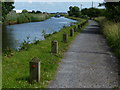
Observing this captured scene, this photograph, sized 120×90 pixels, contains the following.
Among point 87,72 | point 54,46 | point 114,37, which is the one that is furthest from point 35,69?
point 114,37

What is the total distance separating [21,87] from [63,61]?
3701mm

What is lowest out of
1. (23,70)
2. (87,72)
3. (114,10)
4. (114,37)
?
(87,72)

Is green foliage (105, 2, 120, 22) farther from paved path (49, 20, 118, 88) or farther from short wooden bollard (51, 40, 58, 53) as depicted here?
short wooden bollard (51, 40, 58, 53)

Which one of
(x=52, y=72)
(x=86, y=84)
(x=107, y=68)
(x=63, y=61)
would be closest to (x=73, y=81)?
(x=86, y=84)

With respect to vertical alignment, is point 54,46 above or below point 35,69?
above

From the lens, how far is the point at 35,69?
6.43 metres

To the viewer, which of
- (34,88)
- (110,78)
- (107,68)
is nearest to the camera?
(34,88)

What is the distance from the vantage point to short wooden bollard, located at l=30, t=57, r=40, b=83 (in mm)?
6371

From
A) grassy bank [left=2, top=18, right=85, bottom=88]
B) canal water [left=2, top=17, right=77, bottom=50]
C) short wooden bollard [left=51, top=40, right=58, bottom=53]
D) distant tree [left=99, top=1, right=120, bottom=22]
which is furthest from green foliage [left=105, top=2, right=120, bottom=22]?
grassy bank [left=2, top=18, right=85, bottom=88]

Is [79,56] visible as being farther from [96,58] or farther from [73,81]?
[73,81]

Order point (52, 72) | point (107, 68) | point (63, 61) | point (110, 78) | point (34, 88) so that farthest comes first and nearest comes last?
point (63, 61) → point (107, 68) → point (52, 72) → point (110, 78) → point (34, 88)

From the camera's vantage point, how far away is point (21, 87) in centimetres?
615

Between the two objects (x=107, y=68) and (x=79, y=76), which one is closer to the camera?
(x=79, y=76)

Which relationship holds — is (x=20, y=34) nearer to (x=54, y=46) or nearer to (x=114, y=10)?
(x=114, y=10)
